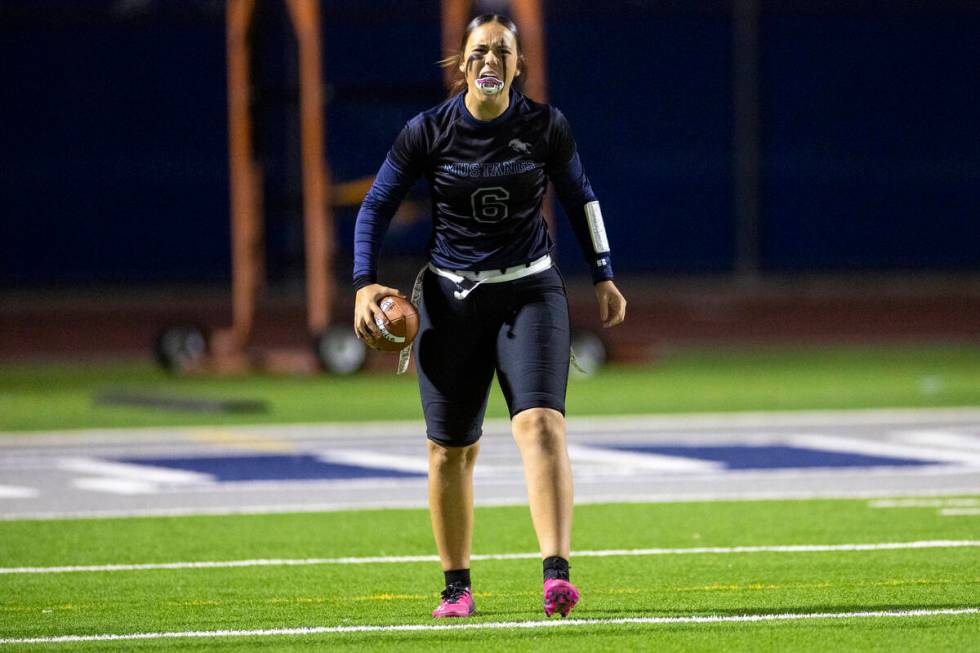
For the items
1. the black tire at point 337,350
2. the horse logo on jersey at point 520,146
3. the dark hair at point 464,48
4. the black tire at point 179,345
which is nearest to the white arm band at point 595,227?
the horse logo on jersey at point 520,146

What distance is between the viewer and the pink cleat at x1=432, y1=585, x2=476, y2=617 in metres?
6.89

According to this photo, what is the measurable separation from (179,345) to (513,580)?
1573cm

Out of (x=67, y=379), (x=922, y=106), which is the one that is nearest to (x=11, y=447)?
(x=67, y=379)

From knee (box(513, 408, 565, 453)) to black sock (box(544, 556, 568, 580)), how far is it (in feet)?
1.27

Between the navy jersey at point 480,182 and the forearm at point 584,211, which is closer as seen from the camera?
the navy jersey at point 480,182

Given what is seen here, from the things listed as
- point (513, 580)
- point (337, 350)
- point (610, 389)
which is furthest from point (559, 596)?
point (337, 350)

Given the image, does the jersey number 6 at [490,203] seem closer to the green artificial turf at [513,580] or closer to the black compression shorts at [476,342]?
the black compression shorts at [476,342]

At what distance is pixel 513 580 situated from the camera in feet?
25.7

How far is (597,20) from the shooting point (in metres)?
29.2

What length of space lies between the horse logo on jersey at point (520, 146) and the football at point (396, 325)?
689 millimetres

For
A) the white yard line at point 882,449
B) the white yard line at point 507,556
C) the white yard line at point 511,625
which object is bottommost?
the white yard line at point 511,625

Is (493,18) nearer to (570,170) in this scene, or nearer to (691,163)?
(570,170)

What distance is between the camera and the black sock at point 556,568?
6.55 meters

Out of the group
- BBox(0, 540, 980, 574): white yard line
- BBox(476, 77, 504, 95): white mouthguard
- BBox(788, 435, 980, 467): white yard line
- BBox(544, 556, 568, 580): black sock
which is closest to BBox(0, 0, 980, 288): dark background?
BBox(788, 435, 980, 467): white yard line
